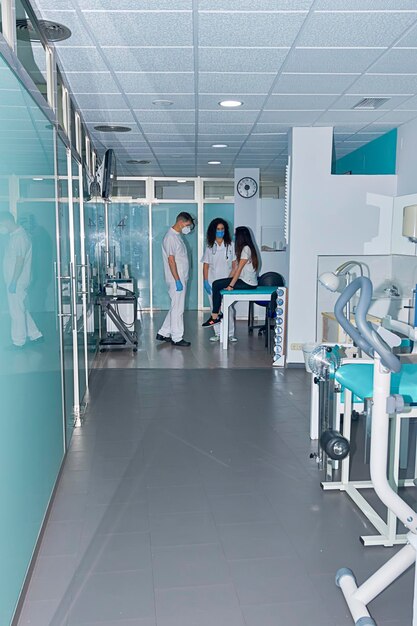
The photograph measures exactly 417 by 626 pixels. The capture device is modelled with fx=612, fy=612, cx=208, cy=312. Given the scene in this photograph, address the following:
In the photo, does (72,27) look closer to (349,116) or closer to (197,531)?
(197,531)

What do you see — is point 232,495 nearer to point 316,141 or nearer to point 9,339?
point 9,339

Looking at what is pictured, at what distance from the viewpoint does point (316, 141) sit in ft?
20.7

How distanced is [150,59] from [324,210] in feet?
9.53

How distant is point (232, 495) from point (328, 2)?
263 cm

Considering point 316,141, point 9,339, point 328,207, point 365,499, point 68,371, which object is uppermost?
point 316,141

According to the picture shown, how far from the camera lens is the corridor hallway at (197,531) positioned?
7.63ft

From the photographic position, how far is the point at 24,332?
2.36m

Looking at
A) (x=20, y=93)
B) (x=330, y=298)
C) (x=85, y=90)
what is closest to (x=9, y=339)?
(x=20, y=93)

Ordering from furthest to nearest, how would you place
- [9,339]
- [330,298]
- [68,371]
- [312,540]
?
[330,298] < [68,371] < [312,540] < [9,339]

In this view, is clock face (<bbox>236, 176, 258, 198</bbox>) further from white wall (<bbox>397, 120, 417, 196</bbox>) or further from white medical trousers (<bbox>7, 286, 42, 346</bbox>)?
white medical trousers (<bbox>7, 286, 42, 346</bbox>)

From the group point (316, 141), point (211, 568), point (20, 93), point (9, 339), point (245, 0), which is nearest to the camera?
point (9, 339)

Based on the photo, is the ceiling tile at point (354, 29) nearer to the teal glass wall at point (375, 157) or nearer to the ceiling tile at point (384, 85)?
Answer: the ceiling tile at point (384, 85)

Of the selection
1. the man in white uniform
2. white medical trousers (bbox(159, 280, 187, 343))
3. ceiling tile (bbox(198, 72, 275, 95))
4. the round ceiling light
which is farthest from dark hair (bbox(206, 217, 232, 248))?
the round ceiling light

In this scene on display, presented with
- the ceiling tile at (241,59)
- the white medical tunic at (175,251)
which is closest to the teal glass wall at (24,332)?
the ceiling tile at (241,59)
